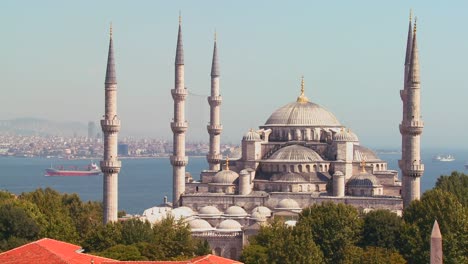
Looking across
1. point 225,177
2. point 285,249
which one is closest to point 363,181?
point 225,177

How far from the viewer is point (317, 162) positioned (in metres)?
71.4

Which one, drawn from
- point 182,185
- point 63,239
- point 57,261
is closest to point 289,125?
point 182,185

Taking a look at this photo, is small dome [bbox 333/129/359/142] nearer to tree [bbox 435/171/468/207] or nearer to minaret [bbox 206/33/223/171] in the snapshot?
tree [bbox 435/171/468/207]

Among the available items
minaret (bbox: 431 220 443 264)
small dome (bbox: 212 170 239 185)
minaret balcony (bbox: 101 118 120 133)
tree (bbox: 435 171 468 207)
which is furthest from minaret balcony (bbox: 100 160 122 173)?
minaret (bbox: 431 220 443 264)

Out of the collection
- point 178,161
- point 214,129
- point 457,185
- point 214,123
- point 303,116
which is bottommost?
point 457,185

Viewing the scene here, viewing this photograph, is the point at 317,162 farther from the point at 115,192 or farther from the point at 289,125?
the point at 115,192

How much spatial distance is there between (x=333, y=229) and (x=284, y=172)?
61.5 feet

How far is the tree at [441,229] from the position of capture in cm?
4969

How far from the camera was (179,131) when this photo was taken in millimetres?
70625

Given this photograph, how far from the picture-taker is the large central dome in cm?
7625

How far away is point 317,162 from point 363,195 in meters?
4.85

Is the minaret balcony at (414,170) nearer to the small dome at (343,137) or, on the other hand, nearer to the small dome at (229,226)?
the small dome at (229,226)

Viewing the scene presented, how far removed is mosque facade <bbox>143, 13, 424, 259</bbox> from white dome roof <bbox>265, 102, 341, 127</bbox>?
2.6 inches

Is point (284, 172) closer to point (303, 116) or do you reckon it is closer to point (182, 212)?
point (303, 116)
